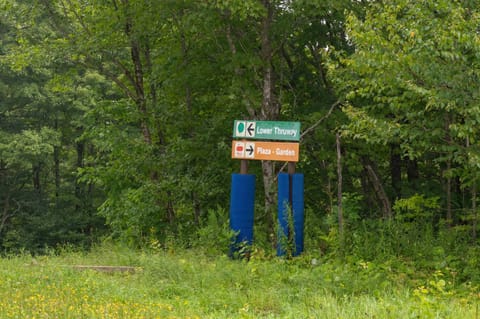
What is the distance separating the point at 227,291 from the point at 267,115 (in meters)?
5.24

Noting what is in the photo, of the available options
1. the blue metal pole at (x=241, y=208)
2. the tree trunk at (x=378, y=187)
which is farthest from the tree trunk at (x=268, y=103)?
the tree trunk at (x=378, y=187)

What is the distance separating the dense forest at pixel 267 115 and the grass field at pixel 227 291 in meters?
1.44

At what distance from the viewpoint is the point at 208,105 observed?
15.3 metres

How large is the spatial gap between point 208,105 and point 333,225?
18.0ft

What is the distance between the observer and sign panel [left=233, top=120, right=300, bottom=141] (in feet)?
35.0

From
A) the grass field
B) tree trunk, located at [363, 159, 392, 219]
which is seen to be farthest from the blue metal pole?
tree trunk, located at [363, 159, 392, 219]

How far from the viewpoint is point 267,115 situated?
12.6 metres

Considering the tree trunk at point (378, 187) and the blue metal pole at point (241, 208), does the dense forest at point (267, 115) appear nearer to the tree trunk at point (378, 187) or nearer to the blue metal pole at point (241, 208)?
the tree trunk at point (378, 187)

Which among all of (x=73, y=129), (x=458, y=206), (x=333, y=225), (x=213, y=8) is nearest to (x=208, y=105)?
(x=213, y=8)

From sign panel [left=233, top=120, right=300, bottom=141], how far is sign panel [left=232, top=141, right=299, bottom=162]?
0.37 feet

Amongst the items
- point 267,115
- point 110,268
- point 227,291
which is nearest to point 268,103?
point 267,115

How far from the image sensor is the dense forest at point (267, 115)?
978 centimetres

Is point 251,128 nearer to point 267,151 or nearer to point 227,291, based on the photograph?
point 267,151

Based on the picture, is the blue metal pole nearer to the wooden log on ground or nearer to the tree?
the wooden log on ground
